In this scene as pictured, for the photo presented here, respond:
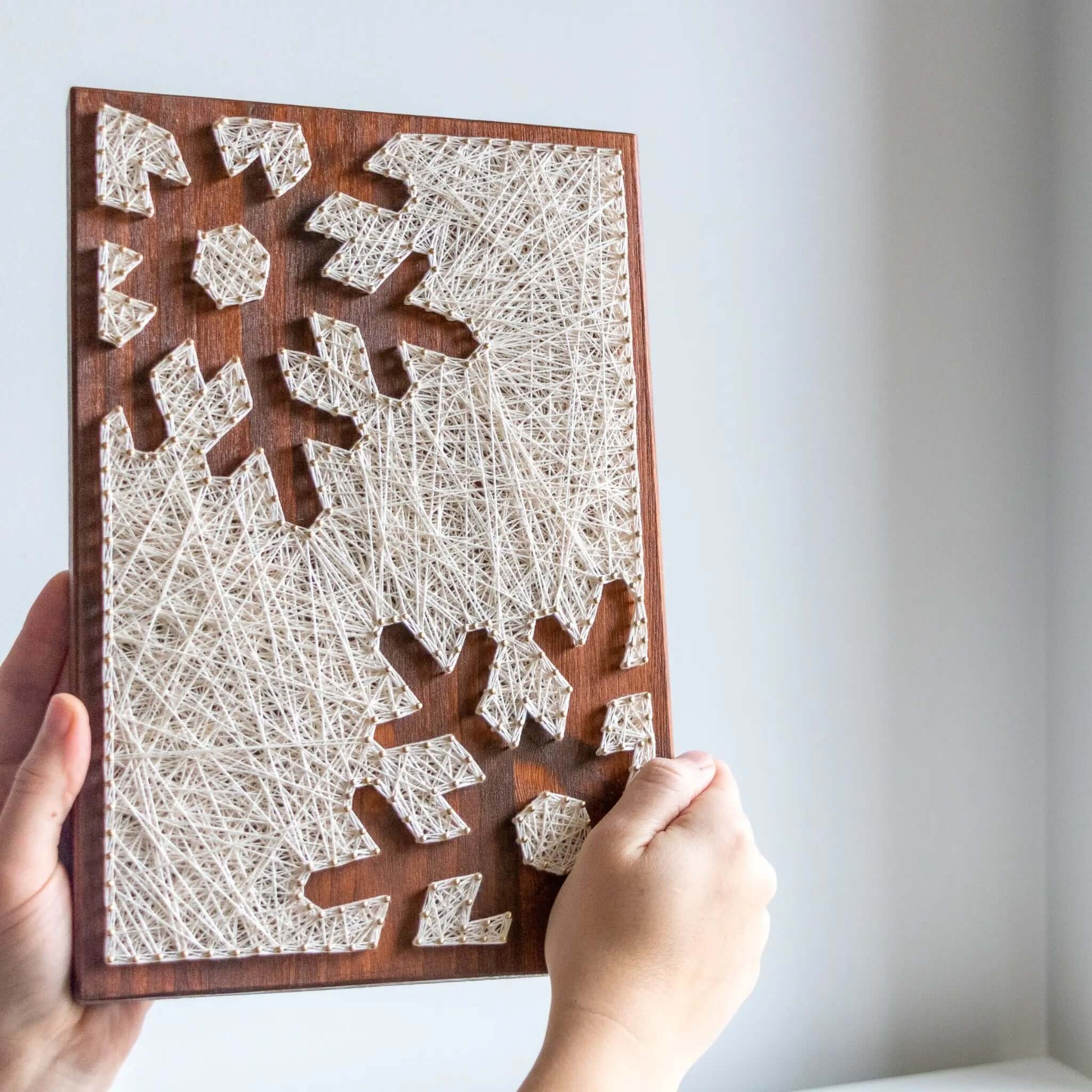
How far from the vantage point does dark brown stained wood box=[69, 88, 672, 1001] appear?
20.4 inches

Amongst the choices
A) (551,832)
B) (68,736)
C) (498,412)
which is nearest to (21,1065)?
(68,736)

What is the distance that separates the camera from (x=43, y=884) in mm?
549

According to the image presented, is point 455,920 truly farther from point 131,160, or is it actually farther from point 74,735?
point 131,160

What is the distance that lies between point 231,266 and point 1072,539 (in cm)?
89

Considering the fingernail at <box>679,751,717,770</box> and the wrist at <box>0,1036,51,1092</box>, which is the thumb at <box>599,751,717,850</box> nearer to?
the fingernail at <box>679,751,717,770</box>

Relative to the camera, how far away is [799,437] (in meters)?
1.01

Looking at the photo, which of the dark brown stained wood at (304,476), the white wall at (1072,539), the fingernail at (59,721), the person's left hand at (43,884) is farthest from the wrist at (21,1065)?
the white wall at (1072,539)

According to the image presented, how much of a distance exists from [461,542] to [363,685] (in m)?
0.09

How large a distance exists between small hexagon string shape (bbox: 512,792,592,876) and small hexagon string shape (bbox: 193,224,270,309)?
312 millimetres

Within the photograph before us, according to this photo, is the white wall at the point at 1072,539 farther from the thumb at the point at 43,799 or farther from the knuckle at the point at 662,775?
the thumb at the point at 43,799

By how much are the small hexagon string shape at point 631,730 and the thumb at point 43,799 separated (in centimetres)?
27

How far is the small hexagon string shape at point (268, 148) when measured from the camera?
54cm

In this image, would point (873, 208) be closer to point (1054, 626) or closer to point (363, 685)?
point (1054, 626)

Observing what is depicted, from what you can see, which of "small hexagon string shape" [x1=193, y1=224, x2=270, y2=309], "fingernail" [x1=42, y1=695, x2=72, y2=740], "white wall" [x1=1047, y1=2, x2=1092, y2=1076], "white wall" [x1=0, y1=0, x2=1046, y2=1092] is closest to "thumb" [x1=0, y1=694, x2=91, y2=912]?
"fingernail" [x1=42, y1=695, x2=72, y2=740]
